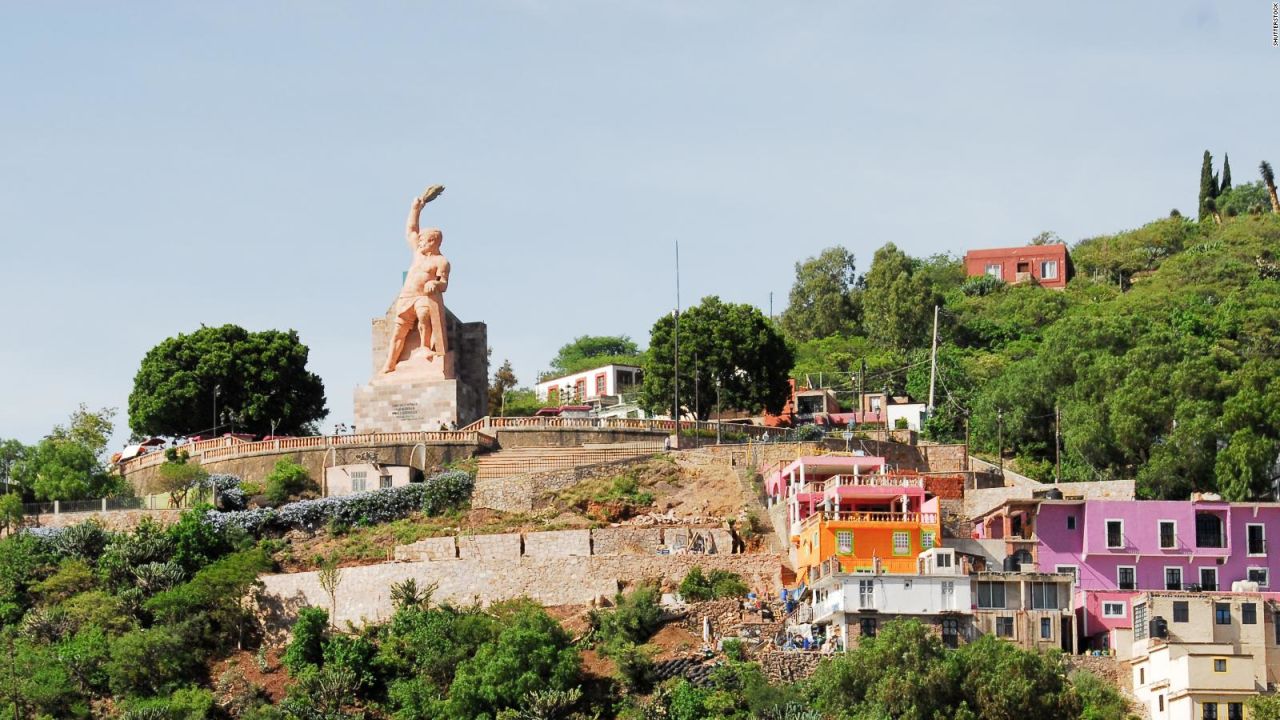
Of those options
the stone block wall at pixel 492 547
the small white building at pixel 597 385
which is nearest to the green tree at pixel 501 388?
the small white building at pixel 597 385

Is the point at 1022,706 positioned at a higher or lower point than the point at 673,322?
lower

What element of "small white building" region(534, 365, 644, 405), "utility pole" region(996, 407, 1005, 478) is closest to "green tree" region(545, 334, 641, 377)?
"small white building" region(534, 365, 644, 405)

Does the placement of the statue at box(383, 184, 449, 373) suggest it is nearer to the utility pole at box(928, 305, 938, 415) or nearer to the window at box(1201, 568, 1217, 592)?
the utility pole at box(928, 305, 938, 415)

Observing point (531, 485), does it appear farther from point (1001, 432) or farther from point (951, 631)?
point (951, 631)

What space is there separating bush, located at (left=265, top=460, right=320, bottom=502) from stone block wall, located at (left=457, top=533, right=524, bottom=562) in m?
10.5

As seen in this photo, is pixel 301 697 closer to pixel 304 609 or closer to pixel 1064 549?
pixel 304 609

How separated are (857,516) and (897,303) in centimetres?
3865

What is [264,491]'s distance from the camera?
77938mm

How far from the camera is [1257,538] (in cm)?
6575

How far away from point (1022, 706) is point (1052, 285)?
6226 centimetres

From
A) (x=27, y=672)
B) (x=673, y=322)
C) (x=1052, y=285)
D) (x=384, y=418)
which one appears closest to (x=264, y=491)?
(x=384, y=418)

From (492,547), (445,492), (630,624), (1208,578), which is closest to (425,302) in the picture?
(445,492)

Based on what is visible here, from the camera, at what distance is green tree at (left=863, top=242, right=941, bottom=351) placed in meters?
102

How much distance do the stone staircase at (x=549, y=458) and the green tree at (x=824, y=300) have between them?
35356mm
